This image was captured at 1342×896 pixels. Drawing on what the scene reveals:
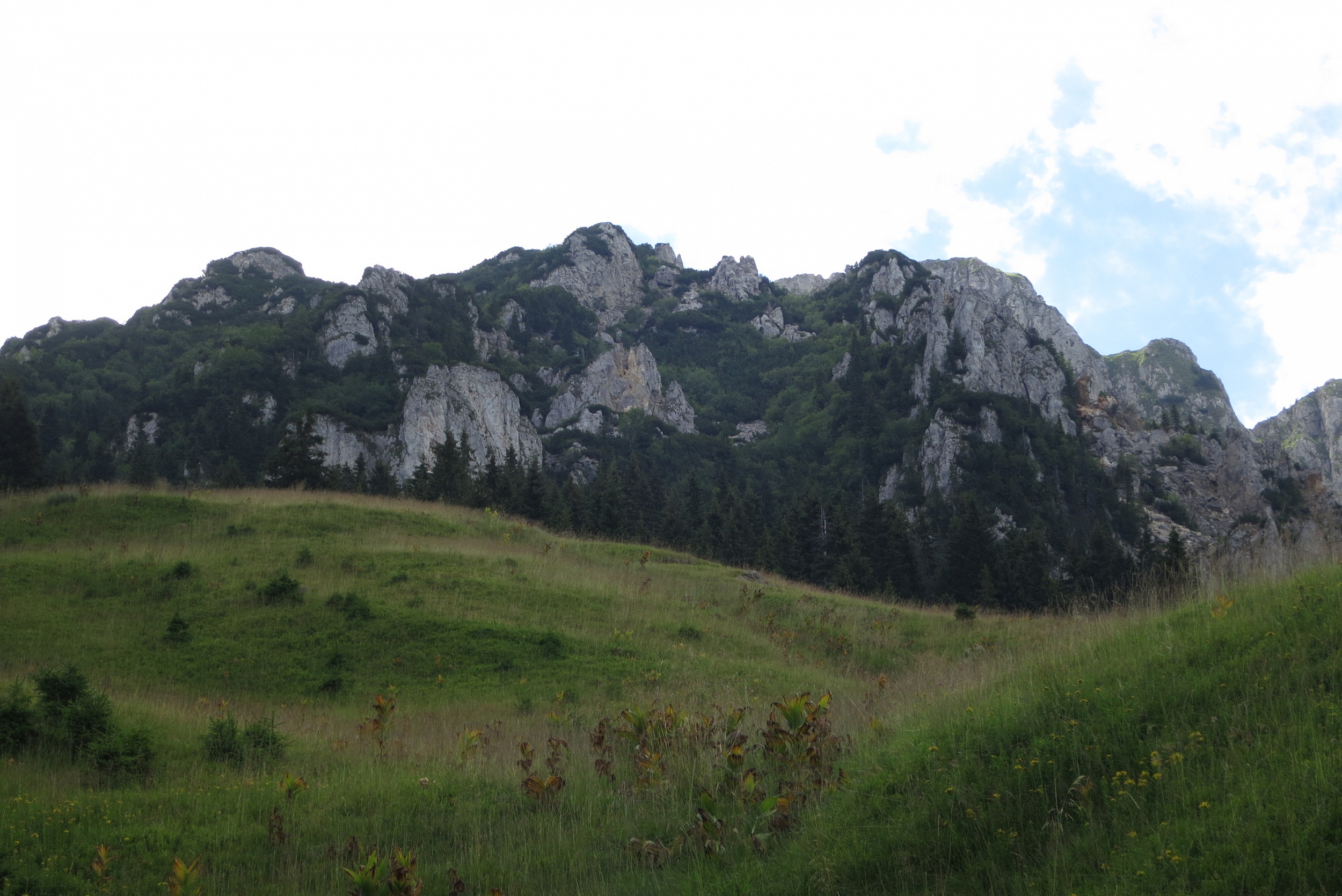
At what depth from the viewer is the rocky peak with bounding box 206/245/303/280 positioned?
15900 cm

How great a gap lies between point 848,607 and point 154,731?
52.9ft

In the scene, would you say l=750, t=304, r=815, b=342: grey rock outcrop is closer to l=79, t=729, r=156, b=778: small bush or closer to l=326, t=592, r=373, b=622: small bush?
l=326, t=592, r=373, b=622: small bush

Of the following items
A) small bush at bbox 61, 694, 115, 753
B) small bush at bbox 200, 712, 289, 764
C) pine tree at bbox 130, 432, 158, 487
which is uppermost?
pine tree at bbox 130, 432, 158, 487

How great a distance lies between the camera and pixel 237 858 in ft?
20.1

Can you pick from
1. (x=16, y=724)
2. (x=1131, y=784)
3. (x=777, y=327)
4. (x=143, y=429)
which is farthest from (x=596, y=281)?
(x=1131, y=784)

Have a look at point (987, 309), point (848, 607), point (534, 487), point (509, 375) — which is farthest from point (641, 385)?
point (848, 607)

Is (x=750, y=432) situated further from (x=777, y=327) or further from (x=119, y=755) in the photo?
(x=119, y=755)

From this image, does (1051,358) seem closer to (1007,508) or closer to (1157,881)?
(1007,508)

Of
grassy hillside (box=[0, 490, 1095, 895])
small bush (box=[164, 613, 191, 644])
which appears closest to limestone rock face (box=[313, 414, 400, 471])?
grassy hillside (box=[0, 490, 1095, 895])

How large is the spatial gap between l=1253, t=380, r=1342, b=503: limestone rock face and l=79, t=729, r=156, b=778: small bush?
610 ft

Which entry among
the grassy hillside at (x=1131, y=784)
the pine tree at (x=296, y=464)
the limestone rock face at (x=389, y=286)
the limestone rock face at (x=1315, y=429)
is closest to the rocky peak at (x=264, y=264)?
the limestone rock face at (x=389, y=286)

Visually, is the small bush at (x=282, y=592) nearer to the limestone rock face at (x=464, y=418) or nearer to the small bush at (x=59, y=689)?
the small bush at (x=59, y=689)

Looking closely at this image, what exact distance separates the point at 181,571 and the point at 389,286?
12026 centimetres

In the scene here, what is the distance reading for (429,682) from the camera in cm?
1349
